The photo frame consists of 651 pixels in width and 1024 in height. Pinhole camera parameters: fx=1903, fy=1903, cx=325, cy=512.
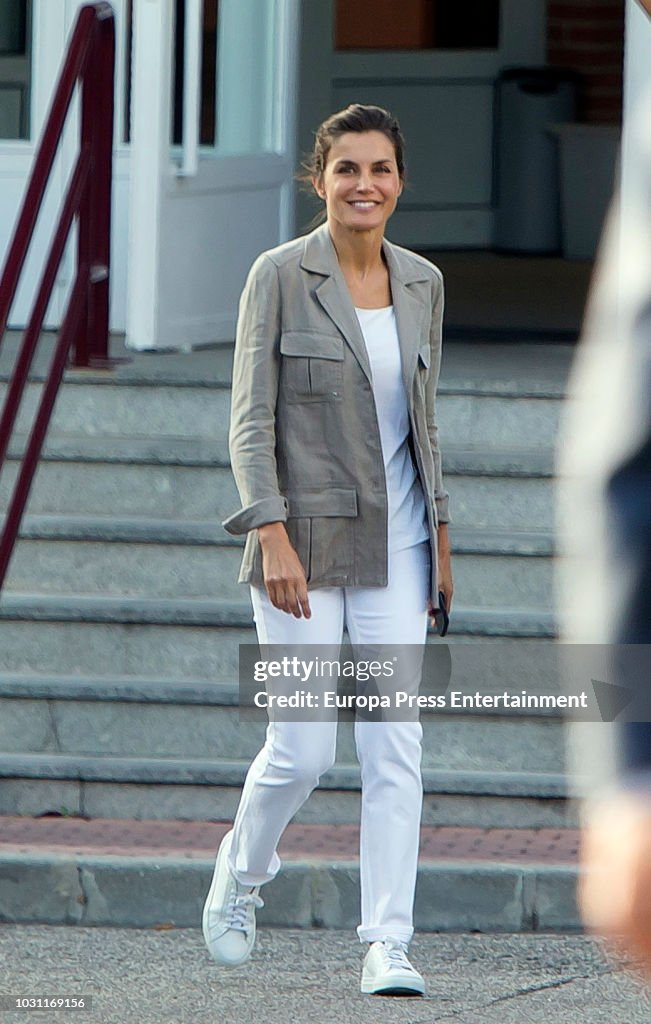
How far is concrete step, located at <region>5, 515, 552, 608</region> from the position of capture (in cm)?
561

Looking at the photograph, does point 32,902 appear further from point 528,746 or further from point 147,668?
point 528,746

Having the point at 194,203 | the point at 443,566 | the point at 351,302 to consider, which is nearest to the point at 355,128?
the point at 351,302

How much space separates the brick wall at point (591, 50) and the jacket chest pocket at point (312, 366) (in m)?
8.86

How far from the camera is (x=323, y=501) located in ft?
13.1

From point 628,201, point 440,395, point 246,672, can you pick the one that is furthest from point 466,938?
point 628,201

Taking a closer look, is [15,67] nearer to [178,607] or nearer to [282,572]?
[178,607]

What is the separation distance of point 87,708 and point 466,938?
4.40ft

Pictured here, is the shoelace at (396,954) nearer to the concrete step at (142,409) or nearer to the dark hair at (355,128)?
the dark hair at (355,128)

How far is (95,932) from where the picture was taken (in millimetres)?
4602

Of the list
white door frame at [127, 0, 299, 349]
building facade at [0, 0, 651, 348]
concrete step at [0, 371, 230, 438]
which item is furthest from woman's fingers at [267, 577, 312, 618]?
white door frame at [127, 0, 299, 349]

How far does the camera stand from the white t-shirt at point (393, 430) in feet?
13.0

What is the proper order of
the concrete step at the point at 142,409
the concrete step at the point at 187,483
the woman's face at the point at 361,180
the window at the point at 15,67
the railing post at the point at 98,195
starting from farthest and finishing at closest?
the window at the point at 15,67 < the railing post at the point at 98,195 < the concrete step at the point at 142,409 < the concrete step at the point at 187,483 < the woman's face at the point at 361,180

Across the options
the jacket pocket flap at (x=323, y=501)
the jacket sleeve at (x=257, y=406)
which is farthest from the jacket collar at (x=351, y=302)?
the jacket pocket flap at (x=323, y=501)

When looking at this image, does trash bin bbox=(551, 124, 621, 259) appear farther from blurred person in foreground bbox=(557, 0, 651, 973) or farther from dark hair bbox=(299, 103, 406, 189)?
blurred person in foreground bbox=(557, 0, 651, 973)
